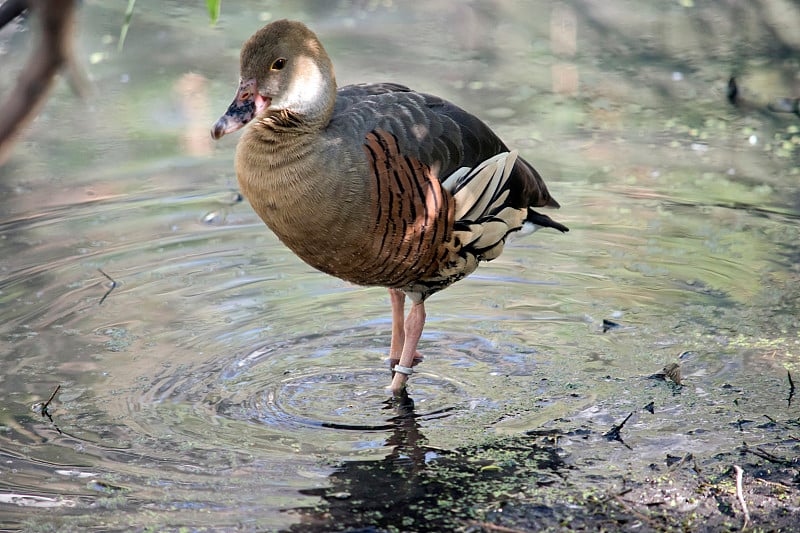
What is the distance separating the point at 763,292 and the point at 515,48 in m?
5.30

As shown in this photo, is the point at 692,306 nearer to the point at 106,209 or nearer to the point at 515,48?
the point at 106,209

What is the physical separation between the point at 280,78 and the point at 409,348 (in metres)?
1.49

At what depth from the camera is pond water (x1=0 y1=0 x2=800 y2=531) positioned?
4.45 metres

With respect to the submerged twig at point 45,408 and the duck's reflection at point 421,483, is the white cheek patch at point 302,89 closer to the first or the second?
the duck's reflection at point 421,483

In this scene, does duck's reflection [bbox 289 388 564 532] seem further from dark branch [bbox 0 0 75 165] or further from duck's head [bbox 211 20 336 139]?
dark branch [bbox 0 0 75 165]

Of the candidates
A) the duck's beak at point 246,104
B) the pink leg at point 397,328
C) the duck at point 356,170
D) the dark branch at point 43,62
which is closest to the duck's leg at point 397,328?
the pink leg at point 397,328

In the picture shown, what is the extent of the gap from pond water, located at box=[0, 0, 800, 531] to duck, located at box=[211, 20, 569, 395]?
0.70 meters

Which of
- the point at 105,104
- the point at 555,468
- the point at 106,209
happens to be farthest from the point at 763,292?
the point at 105,104

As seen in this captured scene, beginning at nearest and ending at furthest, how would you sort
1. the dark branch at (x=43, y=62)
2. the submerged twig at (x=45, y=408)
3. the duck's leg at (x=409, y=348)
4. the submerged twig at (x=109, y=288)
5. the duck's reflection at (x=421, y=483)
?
the dark branch at (x=43, y=62) < the duck's reflection at (x=421, y=483) < the submerged twig at (x=45, y=408) < the duck's leg at (x=409, y=348) < the submerged twig at (x=109, y=288)

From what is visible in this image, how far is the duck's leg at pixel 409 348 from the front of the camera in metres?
5.09

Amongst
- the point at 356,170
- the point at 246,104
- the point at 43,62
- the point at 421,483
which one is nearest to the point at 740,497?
the point at 421,483

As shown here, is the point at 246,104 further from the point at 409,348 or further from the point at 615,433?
the point at 615,433

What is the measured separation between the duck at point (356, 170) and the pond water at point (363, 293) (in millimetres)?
696

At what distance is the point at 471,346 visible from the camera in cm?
556
